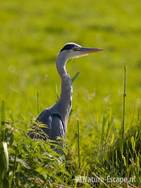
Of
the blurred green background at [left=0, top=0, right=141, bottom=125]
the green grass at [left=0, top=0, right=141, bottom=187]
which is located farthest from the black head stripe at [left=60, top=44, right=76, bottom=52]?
the blurred green background at [left=0, top=0, right=141, bottom=125]

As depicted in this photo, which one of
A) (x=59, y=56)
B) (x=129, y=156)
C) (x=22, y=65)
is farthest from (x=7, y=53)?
(x=129, y=156)

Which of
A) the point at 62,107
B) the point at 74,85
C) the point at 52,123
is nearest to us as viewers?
the point at 52,123

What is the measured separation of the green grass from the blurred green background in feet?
0.07

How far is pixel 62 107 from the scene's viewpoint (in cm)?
737

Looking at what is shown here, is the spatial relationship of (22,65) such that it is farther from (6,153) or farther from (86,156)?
(6,153)

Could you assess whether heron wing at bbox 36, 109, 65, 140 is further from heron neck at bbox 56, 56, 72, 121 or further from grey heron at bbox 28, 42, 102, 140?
heron neck at bbox 56, 56, 72, 121

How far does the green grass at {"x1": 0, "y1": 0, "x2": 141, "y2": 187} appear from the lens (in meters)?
Answer: 5.51

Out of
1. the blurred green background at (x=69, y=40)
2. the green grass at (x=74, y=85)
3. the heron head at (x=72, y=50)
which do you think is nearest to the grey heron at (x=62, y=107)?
the heron head at (x=72, y=50)

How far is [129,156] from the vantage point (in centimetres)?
649

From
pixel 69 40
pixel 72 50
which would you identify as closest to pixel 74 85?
pixel 69 40

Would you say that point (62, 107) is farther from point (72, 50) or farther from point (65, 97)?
point (72, 50)

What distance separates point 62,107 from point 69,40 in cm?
1468

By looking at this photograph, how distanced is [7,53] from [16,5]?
596 centimetres

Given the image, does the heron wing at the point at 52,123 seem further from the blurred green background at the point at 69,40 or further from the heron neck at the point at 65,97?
the blurred green background at the point at 69,40
